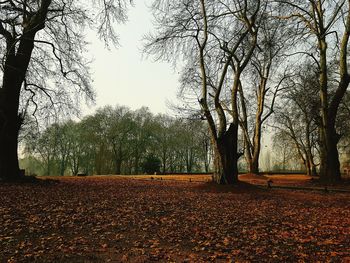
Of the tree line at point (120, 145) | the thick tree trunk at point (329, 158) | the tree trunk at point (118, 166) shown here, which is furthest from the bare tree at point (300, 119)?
the tree trunk at point (118, 166)

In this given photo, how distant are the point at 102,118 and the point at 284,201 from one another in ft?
133

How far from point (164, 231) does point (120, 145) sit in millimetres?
41908

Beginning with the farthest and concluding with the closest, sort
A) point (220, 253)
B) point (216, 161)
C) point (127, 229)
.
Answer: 1. point (216, 161)
2. point (127, 229)
3. point (220, 253)

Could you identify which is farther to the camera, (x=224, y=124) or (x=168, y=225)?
(x=224, y=124)

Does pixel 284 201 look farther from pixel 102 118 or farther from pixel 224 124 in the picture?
pixel 102 118

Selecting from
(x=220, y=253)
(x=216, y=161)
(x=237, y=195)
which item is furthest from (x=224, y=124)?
(x=220, y=253)

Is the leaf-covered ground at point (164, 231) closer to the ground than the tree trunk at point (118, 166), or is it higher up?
closer to the ground

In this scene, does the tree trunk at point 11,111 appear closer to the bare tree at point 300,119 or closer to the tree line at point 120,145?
the bare tree at point 300,119

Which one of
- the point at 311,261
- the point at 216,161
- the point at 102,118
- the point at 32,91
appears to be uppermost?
the point at 102,118

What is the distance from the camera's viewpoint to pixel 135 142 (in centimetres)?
4875

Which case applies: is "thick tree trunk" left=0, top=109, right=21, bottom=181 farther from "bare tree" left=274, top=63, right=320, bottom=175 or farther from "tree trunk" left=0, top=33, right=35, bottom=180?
"bare tree" left=274, top=63, right=320, bottom=175

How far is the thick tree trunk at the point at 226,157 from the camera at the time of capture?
1367cm

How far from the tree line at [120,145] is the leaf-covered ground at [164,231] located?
35.7 metres

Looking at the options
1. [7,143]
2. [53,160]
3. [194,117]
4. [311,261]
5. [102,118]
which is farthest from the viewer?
[53,160]
